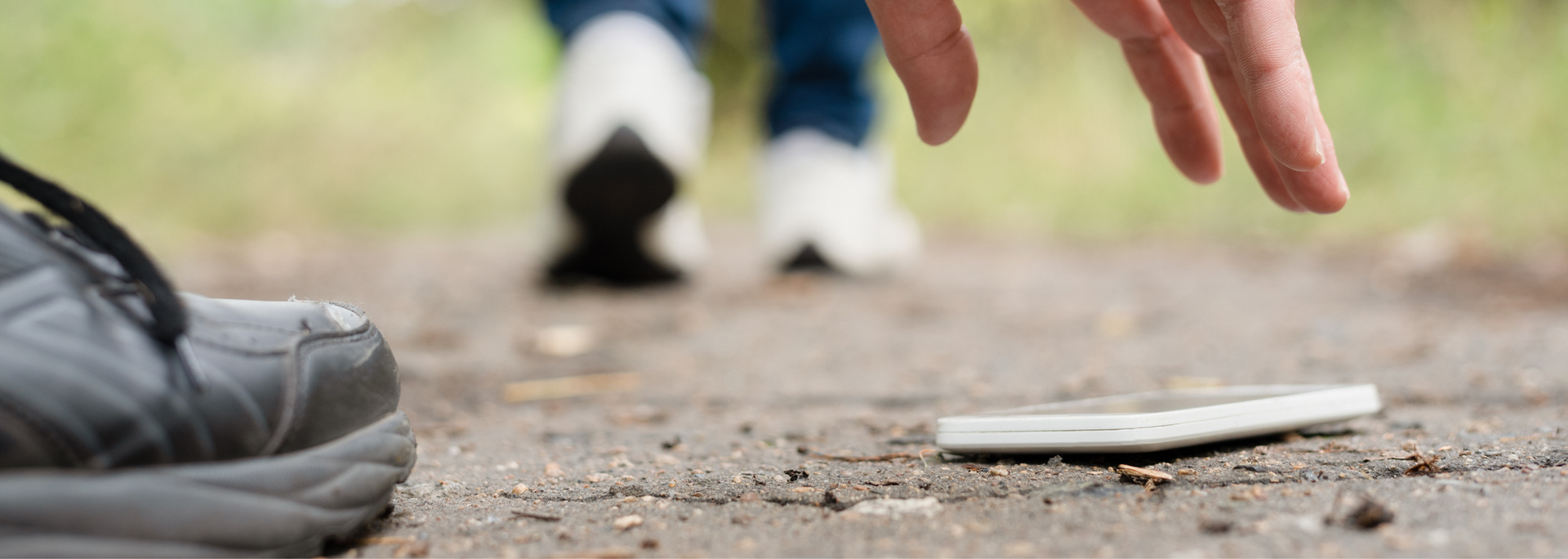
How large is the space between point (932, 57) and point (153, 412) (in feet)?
2.24

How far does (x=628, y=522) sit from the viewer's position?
2.56 ft

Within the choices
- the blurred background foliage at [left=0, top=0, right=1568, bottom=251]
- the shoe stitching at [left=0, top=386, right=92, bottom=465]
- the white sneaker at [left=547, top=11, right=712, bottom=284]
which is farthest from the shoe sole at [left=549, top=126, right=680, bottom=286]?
the shoe stitching at [left=0, top=386, right=92, bottom=465]

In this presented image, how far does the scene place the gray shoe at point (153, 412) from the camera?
0.58 metres

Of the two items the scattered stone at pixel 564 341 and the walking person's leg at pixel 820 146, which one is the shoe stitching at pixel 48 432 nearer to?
the scattered stone at pixel 564 341

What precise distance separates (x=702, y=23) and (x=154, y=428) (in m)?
2.23

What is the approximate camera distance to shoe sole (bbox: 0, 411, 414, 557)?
1.85 ft

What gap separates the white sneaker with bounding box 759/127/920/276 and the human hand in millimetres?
1784

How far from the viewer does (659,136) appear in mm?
2352

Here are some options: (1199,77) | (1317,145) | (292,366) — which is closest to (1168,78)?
(1199,77)

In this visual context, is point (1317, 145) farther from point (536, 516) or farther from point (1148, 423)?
point (536, 516)

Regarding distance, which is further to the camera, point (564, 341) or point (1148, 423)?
point (564, 341)

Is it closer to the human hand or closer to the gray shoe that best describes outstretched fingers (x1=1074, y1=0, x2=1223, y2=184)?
the human hand

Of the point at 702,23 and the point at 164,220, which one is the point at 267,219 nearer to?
the point at 164,220

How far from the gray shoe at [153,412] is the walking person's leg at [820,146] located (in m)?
2.22
